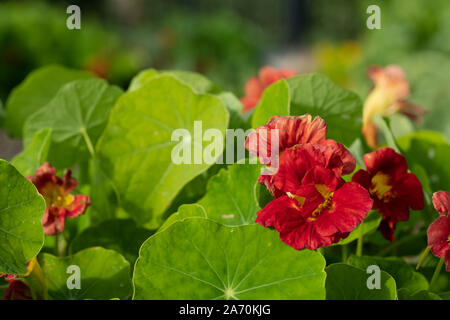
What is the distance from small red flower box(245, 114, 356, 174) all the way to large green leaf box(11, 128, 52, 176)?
0.81 feet

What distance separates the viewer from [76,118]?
0.62m

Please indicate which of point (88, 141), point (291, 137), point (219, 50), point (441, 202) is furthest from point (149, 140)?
point (219, 50)

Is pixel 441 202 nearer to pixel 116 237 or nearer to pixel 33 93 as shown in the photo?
pixel 116 237

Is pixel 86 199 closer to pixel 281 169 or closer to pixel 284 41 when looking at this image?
pixel 281 169

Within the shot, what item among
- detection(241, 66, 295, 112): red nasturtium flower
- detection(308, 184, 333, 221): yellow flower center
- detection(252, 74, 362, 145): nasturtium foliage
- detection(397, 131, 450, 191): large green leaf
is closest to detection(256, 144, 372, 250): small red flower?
detection(308, 184, 333, 221): yellow flower center

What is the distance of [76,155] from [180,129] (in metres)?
0.15

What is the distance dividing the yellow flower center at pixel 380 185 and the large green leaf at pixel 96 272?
225 millimetres

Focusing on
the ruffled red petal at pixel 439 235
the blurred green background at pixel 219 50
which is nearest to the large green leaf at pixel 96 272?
the ruffled red petal at pixel 439 235

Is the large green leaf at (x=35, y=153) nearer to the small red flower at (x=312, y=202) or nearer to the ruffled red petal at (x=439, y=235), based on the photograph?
the small red flower at (x=312, y=202)

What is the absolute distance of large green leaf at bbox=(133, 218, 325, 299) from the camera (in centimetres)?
40

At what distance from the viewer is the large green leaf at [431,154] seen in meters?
0.60

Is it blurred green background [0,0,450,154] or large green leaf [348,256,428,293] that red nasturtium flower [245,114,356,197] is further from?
blurred green background [0,0,450,154]
